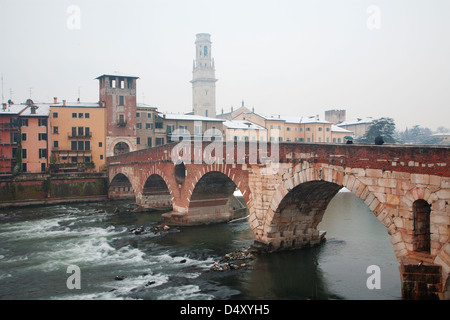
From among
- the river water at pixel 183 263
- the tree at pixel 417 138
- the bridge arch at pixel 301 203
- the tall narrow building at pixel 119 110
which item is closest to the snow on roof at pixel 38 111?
the tall narrow building at pixel 119 110

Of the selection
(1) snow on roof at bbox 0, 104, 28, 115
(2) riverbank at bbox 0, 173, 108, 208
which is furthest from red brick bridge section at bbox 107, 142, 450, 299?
(1) snow on roof at bbox 0, 104, 28, 115

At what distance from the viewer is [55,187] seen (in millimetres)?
46281

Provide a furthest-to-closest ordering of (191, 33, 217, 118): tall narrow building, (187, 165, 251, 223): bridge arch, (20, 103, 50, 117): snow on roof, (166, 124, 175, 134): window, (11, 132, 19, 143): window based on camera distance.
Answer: (191, 33, 217, 118): tall narrow building → (166, 124, 175, 134): window → (20, 103, 50, 117): snow on roof → (11, 132, 19, 143): window → (187, 165, 251, 223): bridge arch

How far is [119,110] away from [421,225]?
46802 mm

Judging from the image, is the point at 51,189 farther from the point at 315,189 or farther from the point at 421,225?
the point at 421,225

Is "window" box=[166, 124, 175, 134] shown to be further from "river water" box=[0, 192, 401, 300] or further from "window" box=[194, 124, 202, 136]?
"river water" box=[0, 192, 401, 300]

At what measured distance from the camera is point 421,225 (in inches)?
514

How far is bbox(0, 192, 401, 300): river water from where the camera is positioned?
16547 millimetres

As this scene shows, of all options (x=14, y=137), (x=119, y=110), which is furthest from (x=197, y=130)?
(x=14, y=137)

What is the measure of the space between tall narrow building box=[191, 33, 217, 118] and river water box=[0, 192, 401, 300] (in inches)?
2674

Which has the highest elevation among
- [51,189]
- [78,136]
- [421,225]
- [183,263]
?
[78,136]

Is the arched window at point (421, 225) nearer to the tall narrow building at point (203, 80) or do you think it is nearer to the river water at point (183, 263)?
the river water at point (183, 263)
